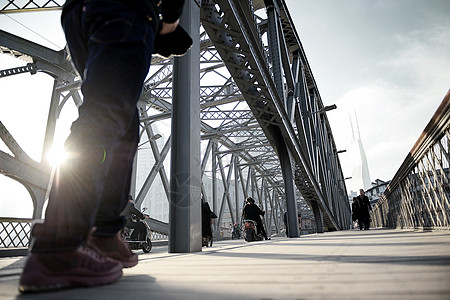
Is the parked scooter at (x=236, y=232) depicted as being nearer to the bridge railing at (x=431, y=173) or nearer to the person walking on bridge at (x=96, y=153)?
the bridge railing at (x=431, y=173)

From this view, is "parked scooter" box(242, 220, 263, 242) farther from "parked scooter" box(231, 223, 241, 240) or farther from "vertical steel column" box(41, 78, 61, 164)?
"parked scooter" box(231, 223, 241, 240)

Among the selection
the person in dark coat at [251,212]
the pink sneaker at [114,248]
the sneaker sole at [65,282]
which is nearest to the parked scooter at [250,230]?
the person in dark coat at [251,212]

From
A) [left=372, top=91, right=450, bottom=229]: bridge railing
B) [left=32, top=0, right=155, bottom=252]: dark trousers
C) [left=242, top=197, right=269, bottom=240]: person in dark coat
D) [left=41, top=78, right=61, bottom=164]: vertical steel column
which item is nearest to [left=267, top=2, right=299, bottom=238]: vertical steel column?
[left=242, top=197, right=269, bottom=240]: person in dark coat

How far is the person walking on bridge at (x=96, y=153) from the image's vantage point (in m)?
0.94

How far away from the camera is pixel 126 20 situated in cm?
117

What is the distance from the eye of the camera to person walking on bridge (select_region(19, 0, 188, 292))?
37.1 inches

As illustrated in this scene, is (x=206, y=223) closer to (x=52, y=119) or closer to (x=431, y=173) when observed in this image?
(x=431, y=173)

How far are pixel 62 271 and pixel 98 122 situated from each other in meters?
0.53

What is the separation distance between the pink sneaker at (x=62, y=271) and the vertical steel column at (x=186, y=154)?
1.90 meters

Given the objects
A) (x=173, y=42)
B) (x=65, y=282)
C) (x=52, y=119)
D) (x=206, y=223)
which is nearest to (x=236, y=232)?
(x=206, y=223)

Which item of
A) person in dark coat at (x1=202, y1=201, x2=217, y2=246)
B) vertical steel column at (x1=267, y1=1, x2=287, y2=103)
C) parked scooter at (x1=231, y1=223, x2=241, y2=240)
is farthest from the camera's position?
parked scooter at (x1=231, y1=223, x2=241, y2=240)

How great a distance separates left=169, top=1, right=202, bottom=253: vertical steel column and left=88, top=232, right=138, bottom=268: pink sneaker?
4.89 ft

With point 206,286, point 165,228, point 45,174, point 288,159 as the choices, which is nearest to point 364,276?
point 206,286

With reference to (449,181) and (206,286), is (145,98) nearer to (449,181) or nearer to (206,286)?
(449,181)
